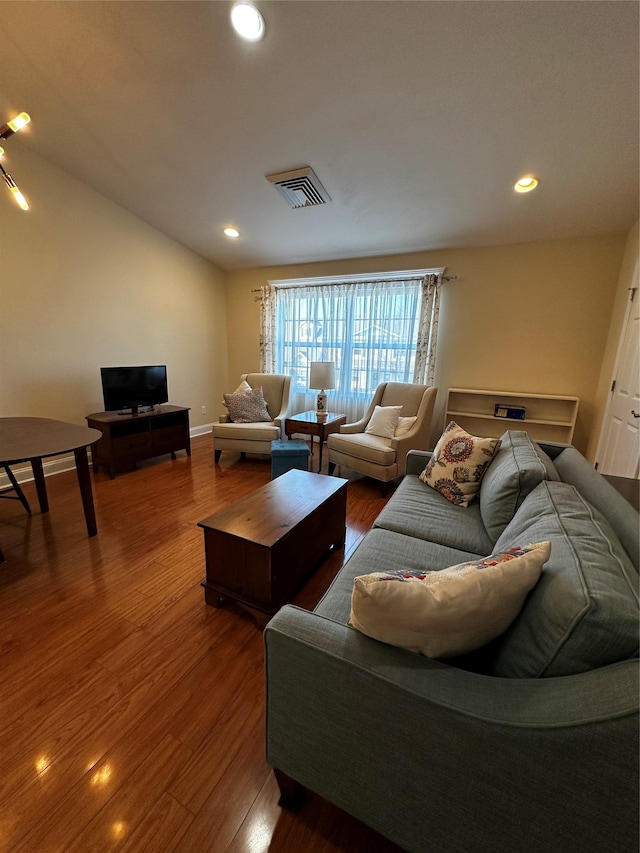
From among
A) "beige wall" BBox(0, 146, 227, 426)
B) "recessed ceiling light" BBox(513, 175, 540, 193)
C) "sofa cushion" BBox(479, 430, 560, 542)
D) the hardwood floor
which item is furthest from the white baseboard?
"recessed ceiling light" BBox(513, 175, 540, 193)

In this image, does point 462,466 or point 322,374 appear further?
point 322,374

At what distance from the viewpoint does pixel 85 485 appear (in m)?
2.11

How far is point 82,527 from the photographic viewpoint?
2.33 metres

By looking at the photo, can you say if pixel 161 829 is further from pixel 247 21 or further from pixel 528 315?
pixel 528 315

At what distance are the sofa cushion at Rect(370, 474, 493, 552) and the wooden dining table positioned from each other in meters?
1.76

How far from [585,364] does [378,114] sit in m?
2.95

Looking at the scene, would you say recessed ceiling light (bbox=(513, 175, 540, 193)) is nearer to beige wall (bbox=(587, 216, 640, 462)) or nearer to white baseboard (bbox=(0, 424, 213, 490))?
beige wall (bbox=(587, 216, 640, 462))

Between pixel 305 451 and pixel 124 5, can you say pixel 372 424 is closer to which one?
pixel 305 451

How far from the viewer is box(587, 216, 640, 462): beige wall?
2869mm

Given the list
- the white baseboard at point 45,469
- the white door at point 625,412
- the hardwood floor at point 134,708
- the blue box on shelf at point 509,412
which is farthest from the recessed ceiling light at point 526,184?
the white baseboard at point 45,469

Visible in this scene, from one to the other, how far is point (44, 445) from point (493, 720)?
7.48ft

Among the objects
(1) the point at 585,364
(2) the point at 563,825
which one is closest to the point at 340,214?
(1) the point at 585,364

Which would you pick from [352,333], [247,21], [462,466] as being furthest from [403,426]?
[247,21]

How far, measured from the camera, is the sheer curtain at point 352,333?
3938 millimetres
